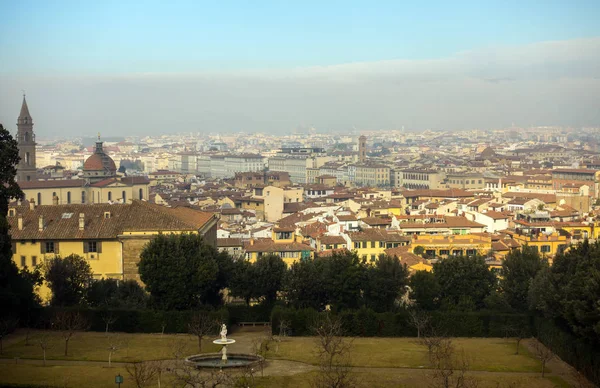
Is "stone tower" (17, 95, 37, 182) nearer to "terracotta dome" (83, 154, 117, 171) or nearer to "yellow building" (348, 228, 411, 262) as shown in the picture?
"terracotta dome" (83, 154, 117, 171)

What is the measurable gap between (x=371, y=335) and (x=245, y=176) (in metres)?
79.6

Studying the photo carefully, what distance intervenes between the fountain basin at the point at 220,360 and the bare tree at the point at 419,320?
5.31 m

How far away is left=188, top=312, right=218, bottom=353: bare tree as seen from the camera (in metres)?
25.9

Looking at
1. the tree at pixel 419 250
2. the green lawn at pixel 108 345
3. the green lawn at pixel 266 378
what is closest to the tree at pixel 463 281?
the green lawn at pixel 108 345

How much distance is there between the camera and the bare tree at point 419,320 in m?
27.0

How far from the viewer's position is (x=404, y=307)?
30.3m

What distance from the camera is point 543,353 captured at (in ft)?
79.5

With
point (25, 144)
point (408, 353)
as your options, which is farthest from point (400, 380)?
point (25, 144)

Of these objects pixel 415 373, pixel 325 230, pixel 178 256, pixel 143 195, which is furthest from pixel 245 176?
pixel 415 373

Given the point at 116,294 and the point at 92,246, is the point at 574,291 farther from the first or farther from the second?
the point at 92,246

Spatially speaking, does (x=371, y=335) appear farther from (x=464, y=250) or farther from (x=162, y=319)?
(x=464, y=250)

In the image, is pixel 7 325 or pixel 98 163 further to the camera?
pixel 98 163

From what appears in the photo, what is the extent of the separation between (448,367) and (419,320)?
5.14 meters

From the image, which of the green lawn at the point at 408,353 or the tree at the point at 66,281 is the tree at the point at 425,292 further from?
the tree at the point at 66,281
